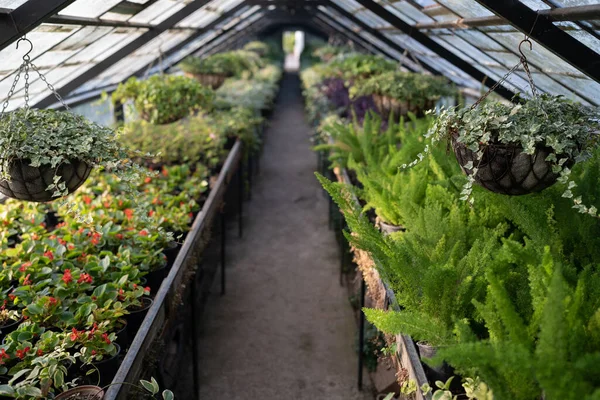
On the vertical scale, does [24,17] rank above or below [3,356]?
above

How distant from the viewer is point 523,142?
1648mm

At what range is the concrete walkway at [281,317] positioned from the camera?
349 cm

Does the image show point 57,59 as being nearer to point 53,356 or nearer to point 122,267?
point 122,267

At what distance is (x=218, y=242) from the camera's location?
5348mm

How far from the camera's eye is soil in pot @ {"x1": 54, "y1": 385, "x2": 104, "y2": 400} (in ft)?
5.92

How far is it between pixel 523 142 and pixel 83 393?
1570 mm

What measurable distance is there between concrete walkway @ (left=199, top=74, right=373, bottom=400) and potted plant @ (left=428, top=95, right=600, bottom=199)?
2057mm

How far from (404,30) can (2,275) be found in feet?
10.5

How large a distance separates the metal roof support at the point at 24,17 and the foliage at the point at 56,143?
0.30m

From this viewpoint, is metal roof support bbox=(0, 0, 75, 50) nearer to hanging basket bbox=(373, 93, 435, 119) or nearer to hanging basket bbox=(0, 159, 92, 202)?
hanging basket bbox=(0, 159, 92, 202)

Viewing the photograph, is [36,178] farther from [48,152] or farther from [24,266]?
[24,266]

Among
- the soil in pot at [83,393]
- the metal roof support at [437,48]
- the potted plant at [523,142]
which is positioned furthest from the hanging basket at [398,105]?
the soil in pot at [83,393]

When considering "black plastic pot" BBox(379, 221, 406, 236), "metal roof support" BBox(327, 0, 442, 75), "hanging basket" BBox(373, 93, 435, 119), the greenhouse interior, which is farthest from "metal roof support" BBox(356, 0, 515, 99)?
"black plastic pot" BBox(379, 221, 406, 236)

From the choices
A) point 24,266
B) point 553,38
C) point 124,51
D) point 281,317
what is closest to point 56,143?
point 24,266
